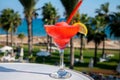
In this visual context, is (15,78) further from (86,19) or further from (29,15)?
(86,19)

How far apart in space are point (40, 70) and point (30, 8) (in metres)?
19.1

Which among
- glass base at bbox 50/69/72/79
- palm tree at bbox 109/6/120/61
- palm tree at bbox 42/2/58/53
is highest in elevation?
palm tree at bbox 42/2/58/53

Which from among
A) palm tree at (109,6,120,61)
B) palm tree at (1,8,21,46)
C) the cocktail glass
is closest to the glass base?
the cocktail glass

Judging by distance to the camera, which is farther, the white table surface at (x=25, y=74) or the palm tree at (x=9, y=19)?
the palm tree at (x=9, y=19)

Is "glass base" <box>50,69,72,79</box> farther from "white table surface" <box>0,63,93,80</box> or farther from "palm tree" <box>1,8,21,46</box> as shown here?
"palm tree" <box>1,8,21,46</box>

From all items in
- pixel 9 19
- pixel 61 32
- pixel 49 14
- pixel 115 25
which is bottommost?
pixel 61 32

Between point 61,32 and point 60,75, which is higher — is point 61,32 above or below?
above

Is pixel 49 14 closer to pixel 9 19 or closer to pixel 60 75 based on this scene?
pixel 9 19

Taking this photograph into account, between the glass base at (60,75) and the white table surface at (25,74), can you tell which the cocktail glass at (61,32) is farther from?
the white table surface at (25,74)

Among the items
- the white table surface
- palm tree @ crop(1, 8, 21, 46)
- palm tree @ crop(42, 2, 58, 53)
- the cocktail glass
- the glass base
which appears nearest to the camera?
the white table surface

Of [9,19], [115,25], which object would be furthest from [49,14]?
[115,25]

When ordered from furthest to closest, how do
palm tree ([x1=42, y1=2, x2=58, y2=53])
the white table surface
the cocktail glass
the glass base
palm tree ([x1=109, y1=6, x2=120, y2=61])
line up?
palm tree ([x1=42, y1=2, x2=58, y2=53]), palm tree ([x1=109, y1=6, x2=120, y2=61]), the cocktail glass, the glass base, the white table surface

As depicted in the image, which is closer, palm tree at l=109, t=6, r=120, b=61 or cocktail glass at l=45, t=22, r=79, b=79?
cocktail glass at l=45, t=22, r=79, b=79

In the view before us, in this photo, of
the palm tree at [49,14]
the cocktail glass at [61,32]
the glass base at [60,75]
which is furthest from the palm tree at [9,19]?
the glass base at [60,75]
